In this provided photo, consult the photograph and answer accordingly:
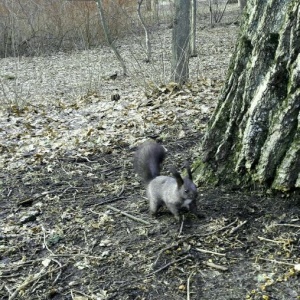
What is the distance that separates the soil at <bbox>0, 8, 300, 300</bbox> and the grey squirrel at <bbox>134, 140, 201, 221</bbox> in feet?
0.36

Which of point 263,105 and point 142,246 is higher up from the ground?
point 263,105

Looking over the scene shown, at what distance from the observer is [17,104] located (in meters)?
9.72

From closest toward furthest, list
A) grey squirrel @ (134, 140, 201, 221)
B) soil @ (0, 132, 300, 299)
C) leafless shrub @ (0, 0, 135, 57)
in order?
soil @ (0, 132, 300, 299)
grey squirrel @ (134, 140, 201, 221)
leafless shrub @ (0, 0, 135, 57)

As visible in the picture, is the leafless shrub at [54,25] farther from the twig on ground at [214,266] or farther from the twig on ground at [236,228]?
the twig on ground at [214,266]

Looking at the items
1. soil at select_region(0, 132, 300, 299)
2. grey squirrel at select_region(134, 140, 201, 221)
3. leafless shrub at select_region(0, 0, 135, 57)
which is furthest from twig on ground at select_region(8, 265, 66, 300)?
leafless shrub at select_region(0, 0, 135, 57)

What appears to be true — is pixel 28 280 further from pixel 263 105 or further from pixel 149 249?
pixel 263 105

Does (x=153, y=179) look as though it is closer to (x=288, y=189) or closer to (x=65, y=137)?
(x=288, y=189)

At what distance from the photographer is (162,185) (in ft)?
12.8

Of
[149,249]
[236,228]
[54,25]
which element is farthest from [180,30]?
[54,25]

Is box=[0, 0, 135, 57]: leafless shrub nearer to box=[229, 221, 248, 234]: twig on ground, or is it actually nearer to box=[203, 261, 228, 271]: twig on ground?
box=[229, 221, 248, 234]: twig on ground

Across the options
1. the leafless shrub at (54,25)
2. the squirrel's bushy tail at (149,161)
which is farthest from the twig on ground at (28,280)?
the leafless shrub at (54,25)

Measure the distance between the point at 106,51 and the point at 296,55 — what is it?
17110 mm

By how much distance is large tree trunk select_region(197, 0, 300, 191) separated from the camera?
134 inches

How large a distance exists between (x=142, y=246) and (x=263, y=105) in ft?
4.53
